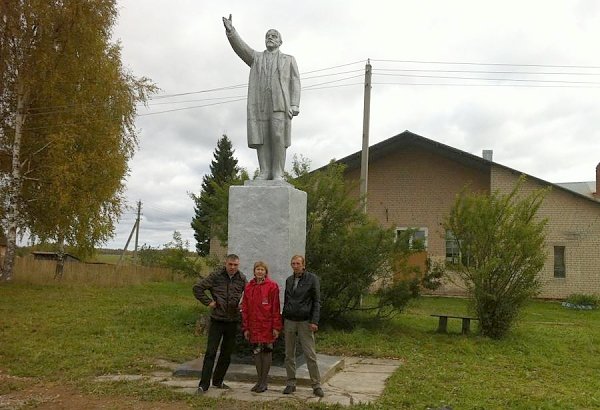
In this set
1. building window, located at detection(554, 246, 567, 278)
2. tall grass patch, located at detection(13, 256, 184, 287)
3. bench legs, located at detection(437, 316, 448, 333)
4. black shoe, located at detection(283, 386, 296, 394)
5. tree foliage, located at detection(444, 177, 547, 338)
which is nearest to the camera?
black shoe, located at detection(283, 386, 296, 394)

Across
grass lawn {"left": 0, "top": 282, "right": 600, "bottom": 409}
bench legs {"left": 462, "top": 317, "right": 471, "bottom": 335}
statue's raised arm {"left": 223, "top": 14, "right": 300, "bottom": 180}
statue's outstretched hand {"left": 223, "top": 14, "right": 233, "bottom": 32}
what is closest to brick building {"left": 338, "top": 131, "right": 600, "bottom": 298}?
grass lawn {"left": 0, "top": 282, "right": 600, "bottom": 409}

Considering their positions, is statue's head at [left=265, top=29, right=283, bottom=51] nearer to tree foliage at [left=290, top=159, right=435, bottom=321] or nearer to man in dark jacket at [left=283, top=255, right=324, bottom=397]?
man in dark jacket at [left=283, top=255, right=324, bottom=397]

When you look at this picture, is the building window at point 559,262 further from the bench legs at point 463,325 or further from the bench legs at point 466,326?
the bench legs at point 466,326

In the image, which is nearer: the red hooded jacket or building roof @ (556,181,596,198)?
the red hooded jacket

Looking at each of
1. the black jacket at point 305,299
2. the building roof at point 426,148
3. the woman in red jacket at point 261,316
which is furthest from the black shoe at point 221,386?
the building roof at point 426,148

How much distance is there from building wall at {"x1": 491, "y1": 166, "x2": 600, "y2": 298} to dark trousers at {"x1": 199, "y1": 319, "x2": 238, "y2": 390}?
54.4ft

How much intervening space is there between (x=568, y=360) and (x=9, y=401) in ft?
27.5

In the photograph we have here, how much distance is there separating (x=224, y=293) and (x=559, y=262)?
727 inches

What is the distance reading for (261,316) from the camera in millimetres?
6500

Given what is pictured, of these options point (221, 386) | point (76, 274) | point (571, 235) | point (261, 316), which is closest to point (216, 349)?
point (221, 386)

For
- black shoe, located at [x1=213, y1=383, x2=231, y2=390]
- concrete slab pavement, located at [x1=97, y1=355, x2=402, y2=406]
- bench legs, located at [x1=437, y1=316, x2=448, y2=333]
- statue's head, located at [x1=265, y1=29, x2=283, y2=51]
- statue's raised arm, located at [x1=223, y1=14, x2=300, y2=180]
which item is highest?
statue's head, located at [x1=265, y1=29, x2=283, y2=51]

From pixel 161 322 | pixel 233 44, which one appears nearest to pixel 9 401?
pixel 233 44

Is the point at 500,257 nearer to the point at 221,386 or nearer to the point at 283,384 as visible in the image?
the point at 283,384

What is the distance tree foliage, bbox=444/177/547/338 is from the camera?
459 inches
